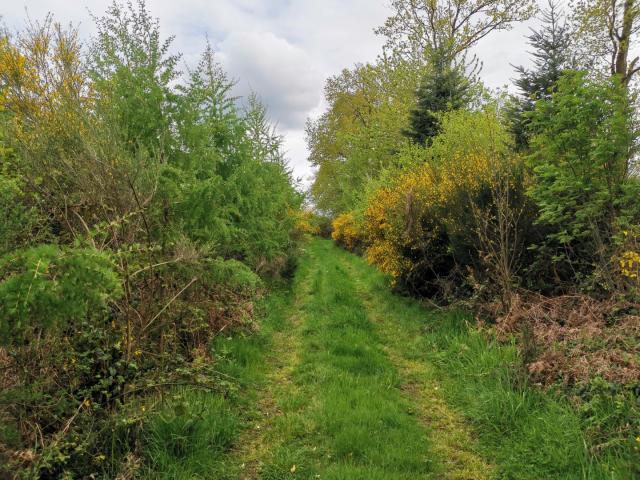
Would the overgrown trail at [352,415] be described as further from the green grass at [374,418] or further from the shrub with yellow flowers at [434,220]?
the shrub with yellow flowers at [434,220]

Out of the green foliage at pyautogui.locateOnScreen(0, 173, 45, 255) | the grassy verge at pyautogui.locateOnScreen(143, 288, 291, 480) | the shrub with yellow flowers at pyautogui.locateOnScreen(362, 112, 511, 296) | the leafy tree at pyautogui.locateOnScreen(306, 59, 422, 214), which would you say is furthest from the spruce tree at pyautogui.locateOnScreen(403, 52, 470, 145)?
the green foliage at pyautogui.locateOnScreen(0, 173, 45, 255)

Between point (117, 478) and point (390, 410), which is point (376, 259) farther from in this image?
point (117, 478)

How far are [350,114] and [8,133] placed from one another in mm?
30025

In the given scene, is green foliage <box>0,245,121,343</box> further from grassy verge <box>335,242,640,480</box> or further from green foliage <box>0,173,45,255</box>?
grassy verge <box>335,242,640,480</box>

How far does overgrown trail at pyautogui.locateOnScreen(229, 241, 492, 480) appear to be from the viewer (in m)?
3.42

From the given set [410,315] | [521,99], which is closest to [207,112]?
[410,315]

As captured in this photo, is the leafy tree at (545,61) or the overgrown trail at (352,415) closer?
the overgrown trail at (352,415)

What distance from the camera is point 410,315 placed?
7949mm

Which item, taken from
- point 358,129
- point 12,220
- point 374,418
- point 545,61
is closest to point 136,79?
point 12,220

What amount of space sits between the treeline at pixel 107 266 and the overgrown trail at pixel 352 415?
2.77ft

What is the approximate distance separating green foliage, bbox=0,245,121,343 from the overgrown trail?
2.20 meters

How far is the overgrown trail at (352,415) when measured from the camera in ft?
11.2

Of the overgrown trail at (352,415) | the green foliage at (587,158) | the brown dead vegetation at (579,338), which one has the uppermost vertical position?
the green foliage at (587,158)

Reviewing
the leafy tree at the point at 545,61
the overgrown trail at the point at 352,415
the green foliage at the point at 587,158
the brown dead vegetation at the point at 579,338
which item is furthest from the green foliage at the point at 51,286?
the leafy tree at the point at 545,61
